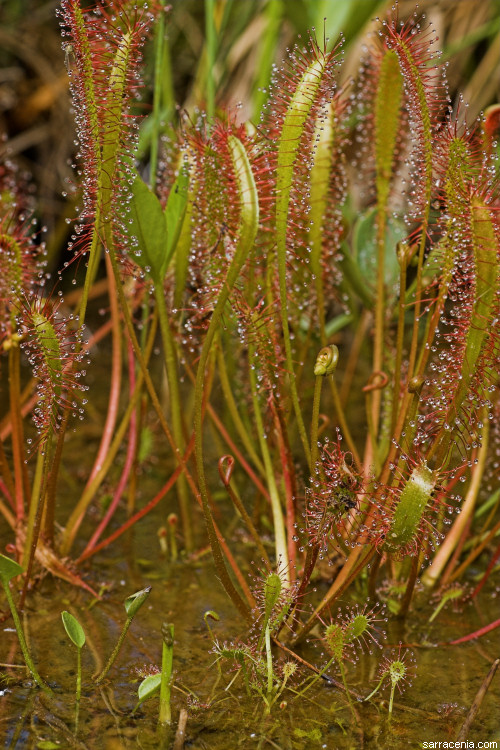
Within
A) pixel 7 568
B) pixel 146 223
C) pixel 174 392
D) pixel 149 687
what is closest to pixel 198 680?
pixel 149 687

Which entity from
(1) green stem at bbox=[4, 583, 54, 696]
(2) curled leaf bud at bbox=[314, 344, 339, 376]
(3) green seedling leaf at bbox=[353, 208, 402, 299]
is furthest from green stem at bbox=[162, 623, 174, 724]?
(3) green seedling leaf at bbox=[353, 208, 402, 299]

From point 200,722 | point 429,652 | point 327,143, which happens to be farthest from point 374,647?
point 327,143

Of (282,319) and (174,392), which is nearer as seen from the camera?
(282,319)

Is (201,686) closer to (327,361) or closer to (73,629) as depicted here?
(73,629)

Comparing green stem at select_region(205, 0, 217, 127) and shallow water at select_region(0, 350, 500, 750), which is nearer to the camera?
shallow water at select_region(0, 350, 500, 750)

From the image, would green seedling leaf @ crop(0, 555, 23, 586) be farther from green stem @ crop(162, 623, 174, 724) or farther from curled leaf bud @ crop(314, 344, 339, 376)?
curled leaf bud @ crop(314, 344, 339, 376)

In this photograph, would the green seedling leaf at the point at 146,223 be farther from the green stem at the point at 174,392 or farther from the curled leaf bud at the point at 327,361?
the curled leaf bud at the point at 327,361
